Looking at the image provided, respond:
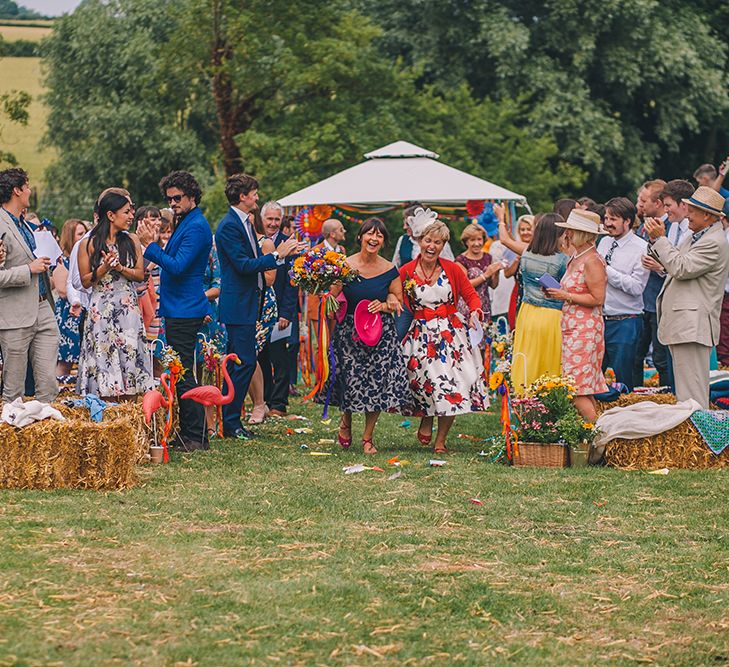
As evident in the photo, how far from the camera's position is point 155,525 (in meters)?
7.83

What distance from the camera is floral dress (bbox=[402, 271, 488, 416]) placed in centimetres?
1077

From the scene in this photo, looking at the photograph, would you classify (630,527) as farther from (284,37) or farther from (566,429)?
(284,37)

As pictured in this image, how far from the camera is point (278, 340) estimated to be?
1354cm

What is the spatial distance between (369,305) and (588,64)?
24823 mm

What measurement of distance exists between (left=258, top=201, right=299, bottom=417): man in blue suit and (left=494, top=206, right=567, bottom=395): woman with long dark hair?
8.84 ft

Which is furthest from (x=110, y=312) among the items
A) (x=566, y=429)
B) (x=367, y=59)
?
(x=367, y=59)

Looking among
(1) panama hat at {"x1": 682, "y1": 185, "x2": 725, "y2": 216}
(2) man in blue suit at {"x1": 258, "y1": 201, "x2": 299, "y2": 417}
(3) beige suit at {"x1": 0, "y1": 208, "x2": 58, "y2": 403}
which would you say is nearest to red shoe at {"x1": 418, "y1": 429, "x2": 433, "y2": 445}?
(2) man in blue suit at {"x1": 258, "y1": 201, "x2": 299, "y2": 417}

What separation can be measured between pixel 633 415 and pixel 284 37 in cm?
2360

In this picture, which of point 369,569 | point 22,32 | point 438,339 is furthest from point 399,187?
point 22,32

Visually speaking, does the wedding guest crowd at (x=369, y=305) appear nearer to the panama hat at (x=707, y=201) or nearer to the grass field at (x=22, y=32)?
the panama hat at (x=707, y=201)

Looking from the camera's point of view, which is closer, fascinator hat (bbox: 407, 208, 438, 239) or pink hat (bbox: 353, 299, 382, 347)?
pink hat (bbox: 353, 299, 382, 347)

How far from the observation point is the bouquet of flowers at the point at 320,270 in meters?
10.4

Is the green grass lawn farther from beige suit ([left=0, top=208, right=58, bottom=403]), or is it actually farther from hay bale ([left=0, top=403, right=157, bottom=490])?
Answer: beige suit ([left=0, top=208, right=58, bottom=403])

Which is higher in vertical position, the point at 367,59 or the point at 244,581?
the point at 367,59
